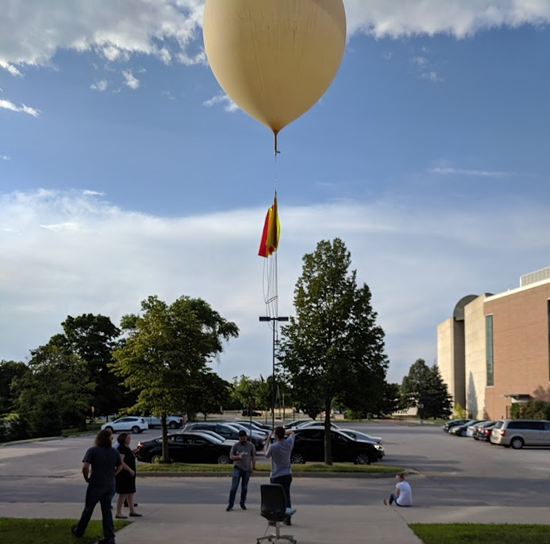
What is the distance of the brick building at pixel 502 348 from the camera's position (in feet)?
220

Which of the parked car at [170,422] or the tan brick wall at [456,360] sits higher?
the tan brick wall at [456,360]

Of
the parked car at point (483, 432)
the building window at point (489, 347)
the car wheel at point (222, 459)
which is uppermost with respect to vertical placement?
the building window at point (489, 347)

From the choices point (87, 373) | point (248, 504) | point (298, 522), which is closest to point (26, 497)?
point (248, 504)

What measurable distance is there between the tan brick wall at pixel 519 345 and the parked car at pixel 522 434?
26.7 m

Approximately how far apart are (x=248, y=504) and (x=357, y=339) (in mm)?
10516

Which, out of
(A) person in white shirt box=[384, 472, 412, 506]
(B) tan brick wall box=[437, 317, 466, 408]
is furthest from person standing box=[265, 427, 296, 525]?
(B) tan brick wall box=[437, 317, 466, 408]

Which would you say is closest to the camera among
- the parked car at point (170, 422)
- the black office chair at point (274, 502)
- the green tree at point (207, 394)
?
the black office chair at point (274, 502)

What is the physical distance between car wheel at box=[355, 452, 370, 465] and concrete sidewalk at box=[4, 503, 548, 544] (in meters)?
11.1

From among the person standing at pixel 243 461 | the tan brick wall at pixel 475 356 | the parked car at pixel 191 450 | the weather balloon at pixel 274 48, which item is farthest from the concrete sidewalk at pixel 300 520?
the tan brick wall at pixel 475 356

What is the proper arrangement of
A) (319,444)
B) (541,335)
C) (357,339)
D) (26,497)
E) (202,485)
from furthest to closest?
(541,335) < (319,444) < (357,339) < (202,485) < (26,497)

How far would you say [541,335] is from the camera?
66.6 metres

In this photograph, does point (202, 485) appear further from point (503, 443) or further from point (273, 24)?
point (503, 443)

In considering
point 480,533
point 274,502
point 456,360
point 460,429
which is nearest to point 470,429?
point 460,429

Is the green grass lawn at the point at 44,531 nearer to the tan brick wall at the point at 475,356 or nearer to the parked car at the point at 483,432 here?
the parked car at the point at 483,432
